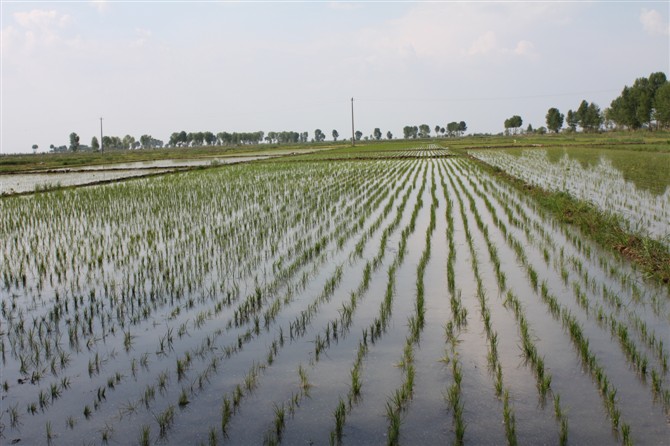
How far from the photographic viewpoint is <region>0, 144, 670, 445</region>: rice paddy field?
9.51 ft

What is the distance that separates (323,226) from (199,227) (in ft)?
7.32

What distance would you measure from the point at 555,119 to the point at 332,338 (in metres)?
92.8

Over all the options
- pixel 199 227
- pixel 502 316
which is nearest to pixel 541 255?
pixel 502 316

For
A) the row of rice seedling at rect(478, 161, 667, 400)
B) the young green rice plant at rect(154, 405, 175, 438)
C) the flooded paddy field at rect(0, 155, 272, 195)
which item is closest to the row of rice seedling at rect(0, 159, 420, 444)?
the young green rice plant at rect(154, 405, 175, 438)

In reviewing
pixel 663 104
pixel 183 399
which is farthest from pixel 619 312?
pixel 663 104

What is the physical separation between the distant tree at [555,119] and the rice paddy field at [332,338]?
86385mm

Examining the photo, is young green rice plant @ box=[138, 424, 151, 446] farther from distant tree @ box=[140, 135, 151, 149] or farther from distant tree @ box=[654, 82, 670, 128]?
distant tree @ box=[140, 135, 151, 149]

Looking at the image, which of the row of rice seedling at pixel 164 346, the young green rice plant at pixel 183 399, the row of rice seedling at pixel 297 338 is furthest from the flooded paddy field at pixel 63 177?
the young green rice plant at pixel 183 399

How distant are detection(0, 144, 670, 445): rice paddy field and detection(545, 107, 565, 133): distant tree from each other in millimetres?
86385

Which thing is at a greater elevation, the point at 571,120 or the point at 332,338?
the point at 571,120

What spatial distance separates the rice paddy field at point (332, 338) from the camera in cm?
290

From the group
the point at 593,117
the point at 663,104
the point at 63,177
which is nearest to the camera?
the point at 63,177

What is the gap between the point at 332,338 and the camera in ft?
13.6

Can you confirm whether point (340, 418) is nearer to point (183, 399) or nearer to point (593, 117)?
point (183, 399)
